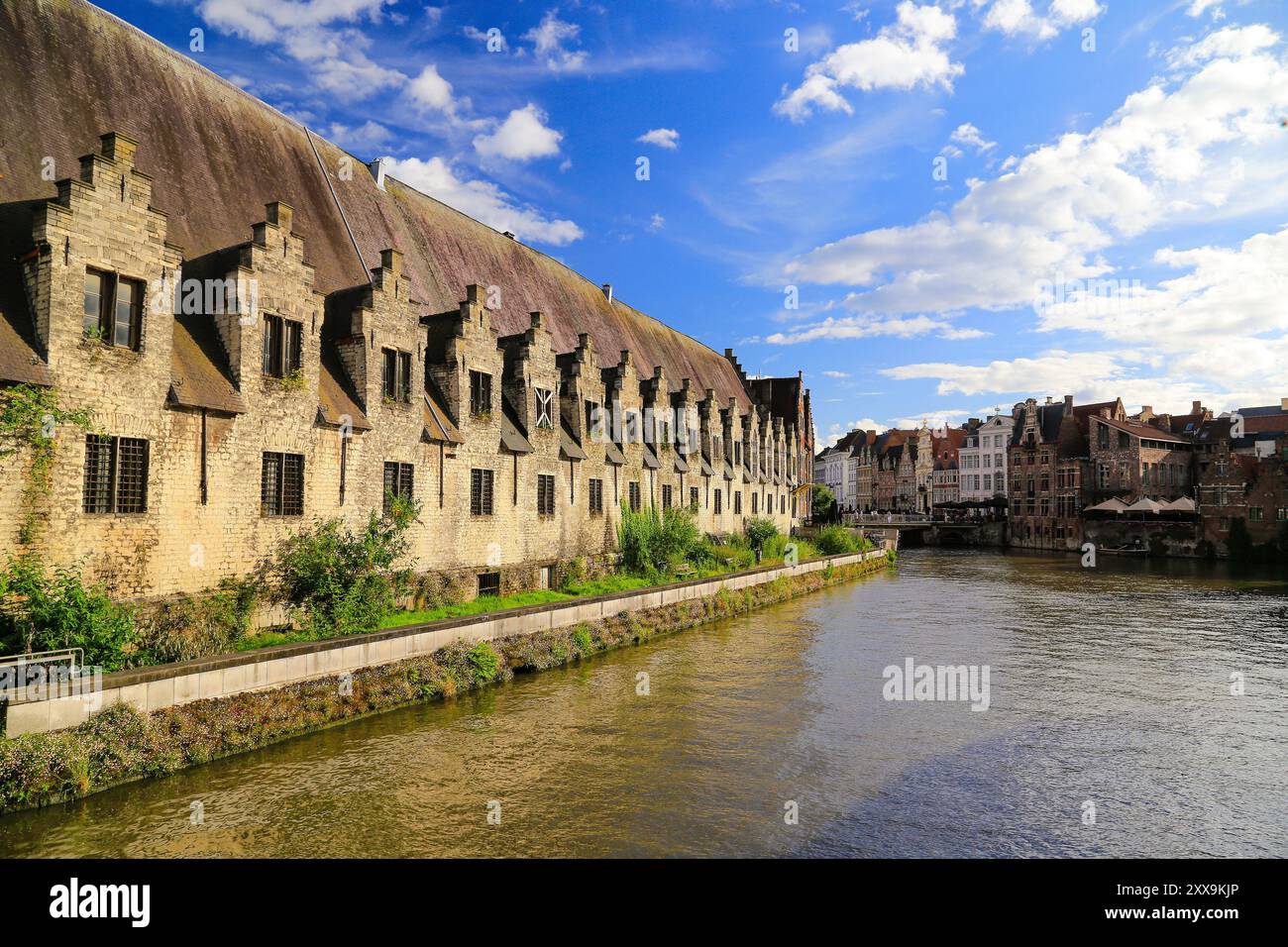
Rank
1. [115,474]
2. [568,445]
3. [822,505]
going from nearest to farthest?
[115,474]
[568,445]
[822,505]

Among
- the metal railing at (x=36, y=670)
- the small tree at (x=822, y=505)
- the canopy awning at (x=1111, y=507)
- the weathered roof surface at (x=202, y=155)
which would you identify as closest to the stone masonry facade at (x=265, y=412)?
the weathered roof surface at (x=202, y=155)

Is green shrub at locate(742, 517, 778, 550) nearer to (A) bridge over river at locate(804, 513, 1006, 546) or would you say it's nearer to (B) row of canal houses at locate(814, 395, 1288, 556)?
(B) row of canal houses at locate(814, 395, 1288, 556)

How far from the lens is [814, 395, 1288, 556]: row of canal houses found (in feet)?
212

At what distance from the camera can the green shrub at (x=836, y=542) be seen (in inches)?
2071

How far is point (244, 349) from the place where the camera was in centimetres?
1677

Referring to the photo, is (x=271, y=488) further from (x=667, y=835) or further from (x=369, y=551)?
(x=667, y=835)

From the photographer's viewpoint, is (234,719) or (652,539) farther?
(652,539)

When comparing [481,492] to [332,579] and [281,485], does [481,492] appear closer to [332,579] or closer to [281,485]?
[281,485]

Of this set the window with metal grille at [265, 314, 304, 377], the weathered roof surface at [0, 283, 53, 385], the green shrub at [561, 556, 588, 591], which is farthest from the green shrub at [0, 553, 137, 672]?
the green shrub at [561, 556, 588, 591]

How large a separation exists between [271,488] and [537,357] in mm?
11981

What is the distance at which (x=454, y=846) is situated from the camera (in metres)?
9.75

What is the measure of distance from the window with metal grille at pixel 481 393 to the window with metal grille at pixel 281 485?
275 inches

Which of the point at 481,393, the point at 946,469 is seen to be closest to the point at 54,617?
the point at 481,393

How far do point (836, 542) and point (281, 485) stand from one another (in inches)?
1629
